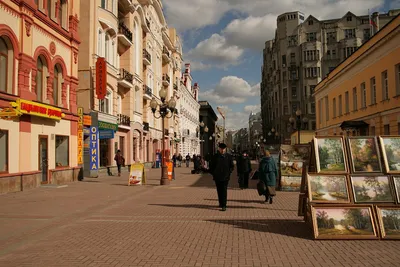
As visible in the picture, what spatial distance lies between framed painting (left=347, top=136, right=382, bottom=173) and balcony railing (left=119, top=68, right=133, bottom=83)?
23334mm

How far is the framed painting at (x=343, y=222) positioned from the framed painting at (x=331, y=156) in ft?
2.73

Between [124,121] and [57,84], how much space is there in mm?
10527

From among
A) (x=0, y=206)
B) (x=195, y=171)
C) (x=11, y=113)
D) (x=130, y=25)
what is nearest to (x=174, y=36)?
(x=130, y=25)

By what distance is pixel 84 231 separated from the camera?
26.3ft

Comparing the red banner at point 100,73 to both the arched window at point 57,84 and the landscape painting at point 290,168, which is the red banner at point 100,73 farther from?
the landscape painting at point 290,168

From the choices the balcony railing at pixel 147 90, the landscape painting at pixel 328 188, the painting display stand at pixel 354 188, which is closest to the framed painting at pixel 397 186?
the painting display stand at pixel 354 188

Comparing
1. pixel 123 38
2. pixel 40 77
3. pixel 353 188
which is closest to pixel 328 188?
pixel 353 188

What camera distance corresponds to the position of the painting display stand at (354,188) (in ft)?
22.2

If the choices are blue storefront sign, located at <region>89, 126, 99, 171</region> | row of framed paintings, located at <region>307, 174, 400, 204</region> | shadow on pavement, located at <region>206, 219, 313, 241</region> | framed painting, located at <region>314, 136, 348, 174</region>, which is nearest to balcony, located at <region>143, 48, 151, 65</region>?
blue storefront sign, located at <region>89, 126, 99, 171</region>

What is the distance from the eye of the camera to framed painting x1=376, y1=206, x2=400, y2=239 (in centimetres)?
668

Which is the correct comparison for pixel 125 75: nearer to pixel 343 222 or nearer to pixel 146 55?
pixel 146 55

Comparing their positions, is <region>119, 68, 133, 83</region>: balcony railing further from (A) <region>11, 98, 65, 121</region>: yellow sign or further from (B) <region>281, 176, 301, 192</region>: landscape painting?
(B) <region>281, 176, 301, 192</region>: landscape painting

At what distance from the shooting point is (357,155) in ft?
24.8

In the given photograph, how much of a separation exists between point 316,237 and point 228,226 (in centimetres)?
215
